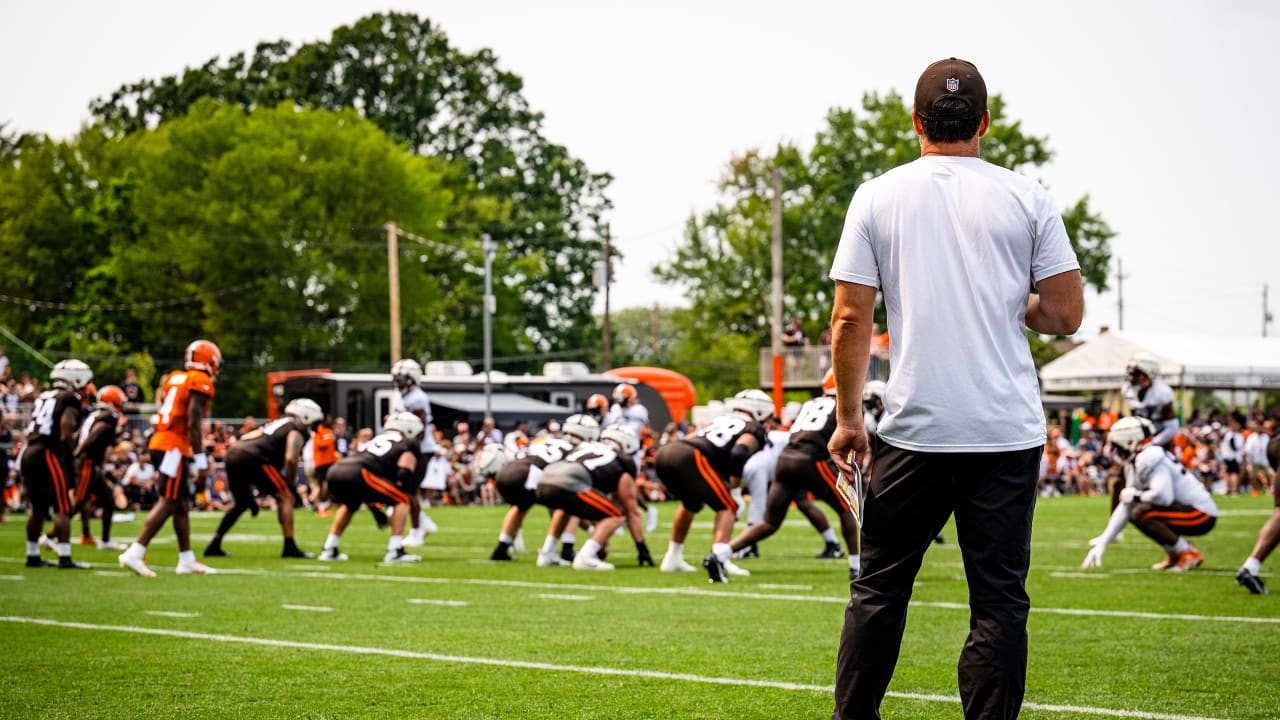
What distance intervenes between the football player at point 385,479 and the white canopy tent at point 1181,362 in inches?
1113

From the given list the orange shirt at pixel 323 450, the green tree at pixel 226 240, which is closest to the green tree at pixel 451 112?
the green tree at pixel 226 240

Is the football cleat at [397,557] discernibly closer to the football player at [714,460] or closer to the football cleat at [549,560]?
the football cleat at [549,560]

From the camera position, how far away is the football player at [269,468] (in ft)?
48.8

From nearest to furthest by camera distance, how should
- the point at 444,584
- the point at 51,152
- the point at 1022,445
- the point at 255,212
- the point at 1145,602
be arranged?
the point at 1022,445, the point at 1145,602, the point at 444,584, the point at 255,212, the point at 51,152

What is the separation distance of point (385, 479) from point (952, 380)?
36.3ft

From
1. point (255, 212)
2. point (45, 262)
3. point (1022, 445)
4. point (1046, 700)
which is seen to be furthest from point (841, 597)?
point (45, 262)

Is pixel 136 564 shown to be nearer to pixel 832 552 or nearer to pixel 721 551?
pixel 721 551

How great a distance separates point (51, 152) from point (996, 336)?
51.6 meters

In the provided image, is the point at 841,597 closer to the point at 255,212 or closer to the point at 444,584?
the point at 444,584

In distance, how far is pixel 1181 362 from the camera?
128 feet

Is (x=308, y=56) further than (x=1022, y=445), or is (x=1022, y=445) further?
(x=308, y=56)

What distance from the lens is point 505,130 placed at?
58.3 m

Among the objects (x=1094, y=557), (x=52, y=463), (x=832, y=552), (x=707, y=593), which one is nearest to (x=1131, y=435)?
(x=1094, y=557)

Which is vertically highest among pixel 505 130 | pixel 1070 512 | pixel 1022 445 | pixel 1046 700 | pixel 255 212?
pixel 505 130
